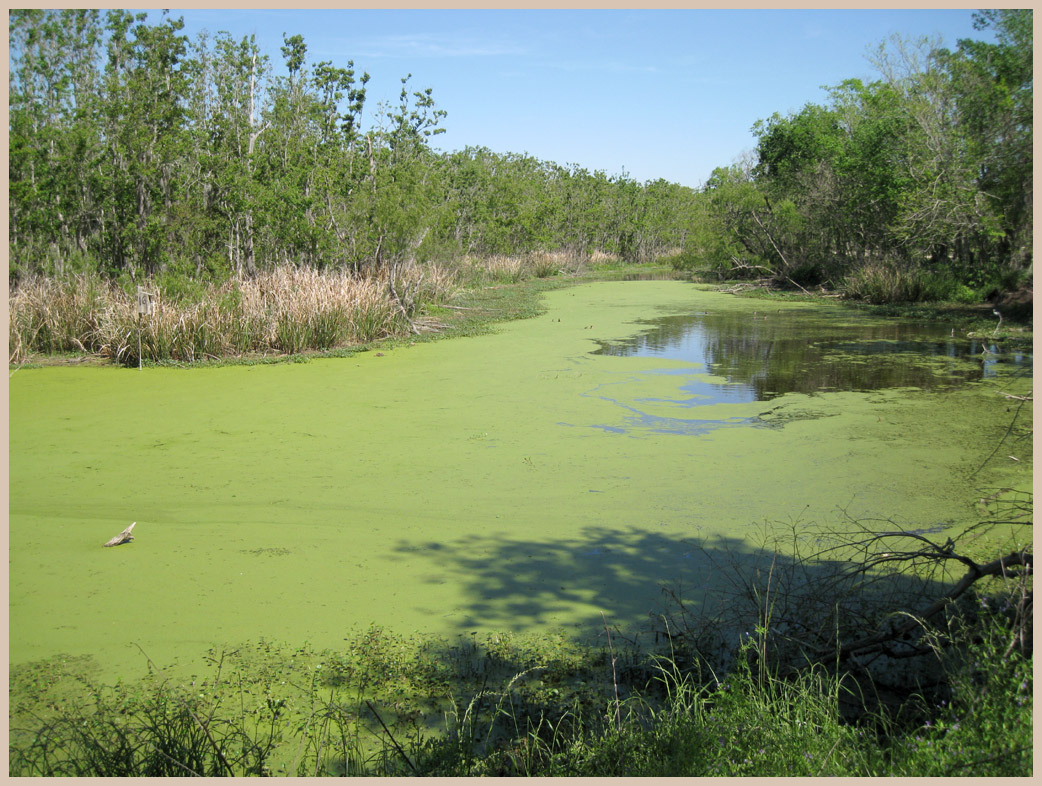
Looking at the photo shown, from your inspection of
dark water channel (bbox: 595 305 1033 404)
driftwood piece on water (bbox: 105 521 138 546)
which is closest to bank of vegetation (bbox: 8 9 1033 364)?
dark water channel (bbox: 595 305 1033 404)

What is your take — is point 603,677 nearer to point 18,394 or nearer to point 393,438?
point 393,438

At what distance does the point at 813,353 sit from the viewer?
34.8 ft

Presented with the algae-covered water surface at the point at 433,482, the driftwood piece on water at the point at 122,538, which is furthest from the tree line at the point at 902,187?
the driftwood piece on water at the point at 122,538

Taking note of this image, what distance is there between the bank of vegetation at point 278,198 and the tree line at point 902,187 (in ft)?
0.23

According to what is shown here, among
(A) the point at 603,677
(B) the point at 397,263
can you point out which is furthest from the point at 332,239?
(A) the point at 603,677

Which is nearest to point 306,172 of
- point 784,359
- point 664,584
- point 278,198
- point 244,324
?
point 278,198

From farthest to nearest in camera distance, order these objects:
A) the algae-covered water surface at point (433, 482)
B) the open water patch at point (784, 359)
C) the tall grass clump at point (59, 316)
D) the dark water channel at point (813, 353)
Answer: the tall grass clump at point (59, 316), the dark water channel at point (813, 353), the open water patch at point (784, 359), the algae-covered water surface at point (433, 482)

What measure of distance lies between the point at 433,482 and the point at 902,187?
1499cm

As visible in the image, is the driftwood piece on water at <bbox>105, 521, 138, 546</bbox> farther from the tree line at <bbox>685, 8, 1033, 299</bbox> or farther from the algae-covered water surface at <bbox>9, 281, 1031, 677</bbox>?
the tree line at <bbox>685, 8, 1033, 299</bbox>

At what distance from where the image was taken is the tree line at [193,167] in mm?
11328

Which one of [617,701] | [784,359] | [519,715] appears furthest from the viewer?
[784,359]

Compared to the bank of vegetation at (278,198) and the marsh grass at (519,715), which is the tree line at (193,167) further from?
the marsh grass at (519,715)

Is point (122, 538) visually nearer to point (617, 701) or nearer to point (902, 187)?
point (617, 701)

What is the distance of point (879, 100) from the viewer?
1861 centimetres
